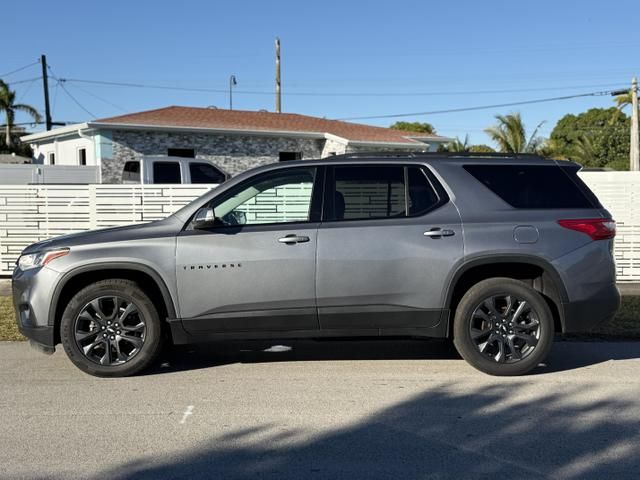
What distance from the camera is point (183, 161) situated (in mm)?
15531

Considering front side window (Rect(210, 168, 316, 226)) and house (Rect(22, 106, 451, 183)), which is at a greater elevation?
house (Rect(22, 106, 451, 183))

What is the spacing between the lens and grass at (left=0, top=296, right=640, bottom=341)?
788 centimetres

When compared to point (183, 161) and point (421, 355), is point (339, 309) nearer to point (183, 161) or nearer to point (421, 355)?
point (421, 355)

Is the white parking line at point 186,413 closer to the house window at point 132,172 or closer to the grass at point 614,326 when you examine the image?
the grass at point 614,326

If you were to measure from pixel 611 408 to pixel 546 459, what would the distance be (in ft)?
4.24

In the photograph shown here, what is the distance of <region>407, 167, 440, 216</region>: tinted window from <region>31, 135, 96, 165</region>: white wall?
17.4 m

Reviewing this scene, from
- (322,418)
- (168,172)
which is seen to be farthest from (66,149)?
(322,418)

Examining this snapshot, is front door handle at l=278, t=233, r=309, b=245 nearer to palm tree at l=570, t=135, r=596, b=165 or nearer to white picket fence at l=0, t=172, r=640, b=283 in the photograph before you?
white picket fence at l=0, t=172, r=640, b=283

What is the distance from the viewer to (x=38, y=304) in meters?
5.98

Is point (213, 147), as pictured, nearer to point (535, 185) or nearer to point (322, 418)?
point (535, 185)

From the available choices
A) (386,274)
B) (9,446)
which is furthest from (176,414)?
(386,274)

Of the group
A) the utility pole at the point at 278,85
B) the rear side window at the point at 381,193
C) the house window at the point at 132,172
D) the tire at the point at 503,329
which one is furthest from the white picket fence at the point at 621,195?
the utility pole at the point at 278,85

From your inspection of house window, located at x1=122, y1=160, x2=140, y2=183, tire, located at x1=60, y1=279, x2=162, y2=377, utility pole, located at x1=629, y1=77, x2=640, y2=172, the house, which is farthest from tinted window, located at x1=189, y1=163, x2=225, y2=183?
utility pole, located at x1=629, y1=77, x2=640, y2=172

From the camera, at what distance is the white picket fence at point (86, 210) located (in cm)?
1185
